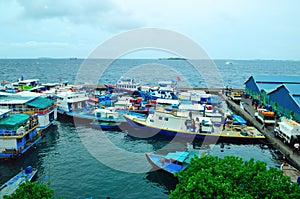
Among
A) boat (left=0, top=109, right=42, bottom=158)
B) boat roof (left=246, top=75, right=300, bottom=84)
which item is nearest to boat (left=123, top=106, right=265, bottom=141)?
boat (left=0, top=109, right=42, bottom=158)

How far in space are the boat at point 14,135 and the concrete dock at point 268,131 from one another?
94.1 ft

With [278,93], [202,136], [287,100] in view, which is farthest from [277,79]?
[202,136]

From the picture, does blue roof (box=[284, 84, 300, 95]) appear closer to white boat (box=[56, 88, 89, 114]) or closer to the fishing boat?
the fishing boat

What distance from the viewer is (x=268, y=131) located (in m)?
33.8

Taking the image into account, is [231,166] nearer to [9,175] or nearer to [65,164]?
[65,164]

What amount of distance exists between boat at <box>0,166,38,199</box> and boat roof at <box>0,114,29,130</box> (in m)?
5.97

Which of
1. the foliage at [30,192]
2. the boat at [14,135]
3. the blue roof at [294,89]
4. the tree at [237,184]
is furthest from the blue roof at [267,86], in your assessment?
the foliage at [30,192]

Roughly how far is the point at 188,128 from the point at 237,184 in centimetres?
2107

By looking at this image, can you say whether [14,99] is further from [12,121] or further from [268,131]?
[268,131]

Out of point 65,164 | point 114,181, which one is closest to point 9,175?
point 65,164

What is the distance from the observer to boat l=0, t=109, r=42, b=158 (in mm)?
25328

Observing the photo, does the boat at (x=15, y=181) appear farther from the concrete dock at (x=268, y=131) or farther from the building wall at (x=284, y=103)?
the building wall at (x=284, y=103)

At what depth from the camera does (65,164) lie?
2508cm

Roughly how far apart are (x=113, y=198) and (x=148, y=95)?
112ft
